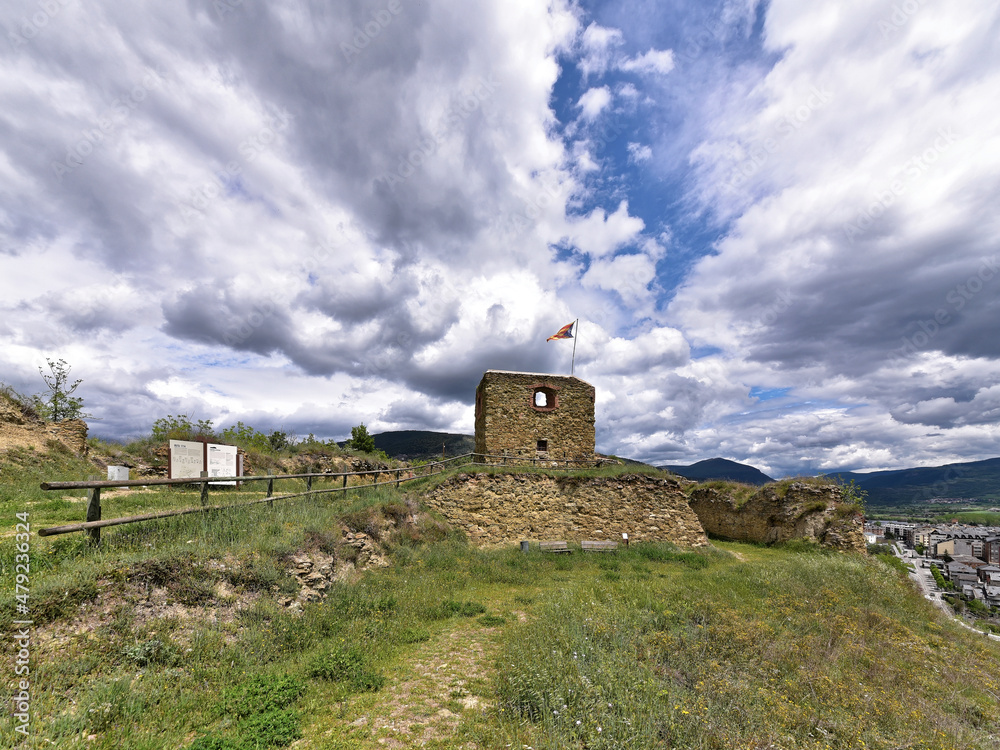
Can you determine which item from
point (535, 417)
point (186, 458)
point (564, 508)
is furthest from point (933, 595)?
point (186, 458)

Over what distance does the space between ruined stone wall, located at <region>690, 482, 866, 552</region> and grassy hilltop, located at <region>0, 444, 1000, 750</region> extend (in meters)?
→ 7.95

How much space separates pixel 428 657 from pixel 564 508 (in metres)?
12.1

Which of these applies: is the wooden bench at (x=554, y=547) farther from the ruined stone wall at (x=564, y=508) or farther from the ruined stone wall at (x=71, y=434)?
the ruined stone wall at (x=71, y=434)

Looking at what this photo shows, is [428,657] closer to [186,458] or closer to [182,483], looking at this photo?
[182,483]

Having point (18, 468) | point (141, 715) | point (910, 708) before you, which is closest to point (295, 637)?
point (141, 715)

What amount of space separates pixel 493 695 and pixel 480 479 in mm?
11949

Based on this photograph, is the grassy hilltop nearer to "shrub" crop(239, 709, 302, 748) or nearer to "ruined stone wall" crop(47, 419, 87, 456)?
"shrub" crop(239, 709, 302, 748)

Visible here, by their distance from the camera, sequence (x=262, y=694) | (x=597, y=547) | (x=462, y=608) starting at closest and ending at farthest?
(x=262, y=694) → (x=462, y=608) → (x=597, y=547)

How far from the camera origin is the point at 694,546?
719 inches

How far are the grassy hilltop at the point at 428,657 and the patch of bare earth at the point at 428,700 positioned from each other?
4 centimetres

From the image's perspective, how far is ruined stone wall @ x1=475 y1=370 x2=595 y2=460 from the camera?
23172mm

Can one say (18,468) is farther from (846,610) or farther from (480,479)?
(846,610)

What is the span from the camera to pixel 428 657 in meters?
7.08

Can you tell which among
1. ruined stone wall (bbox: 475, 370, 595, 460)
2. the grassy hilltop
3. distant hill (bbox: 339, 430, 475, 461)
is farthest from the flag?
distant hill (bbox: 339, 430, 475, 461)
